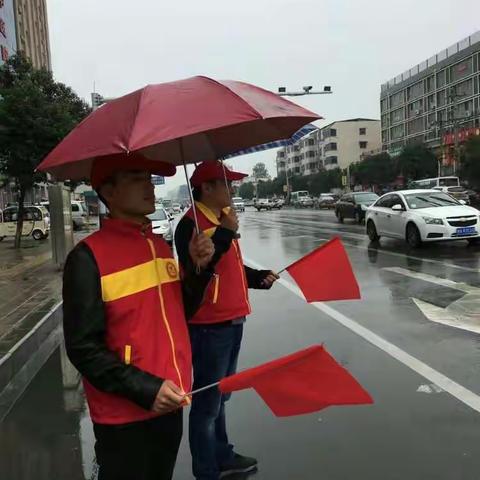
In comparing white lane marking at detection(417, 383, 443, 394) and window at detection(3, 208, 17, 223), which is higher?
window at detection(3, 208, 17, 223)

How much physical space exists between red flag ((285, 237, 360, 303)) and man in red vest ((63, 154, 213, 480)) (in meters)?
1.26

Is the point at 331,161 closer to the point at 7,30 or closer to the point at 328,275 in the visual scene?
the point at 7,30

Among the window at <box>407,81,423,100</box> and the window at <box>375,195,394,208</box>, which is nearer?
the window at <box>375,195,394,208</box>

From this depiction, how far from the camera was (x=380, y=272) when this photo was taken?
460 inches

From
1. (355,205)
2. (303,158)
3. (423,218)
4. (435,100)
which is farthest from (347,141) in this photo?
(423,218)

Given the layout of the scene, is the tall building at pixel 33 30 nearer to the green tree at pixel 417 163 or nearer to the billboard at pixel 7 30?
the billboard at pixel 7 30

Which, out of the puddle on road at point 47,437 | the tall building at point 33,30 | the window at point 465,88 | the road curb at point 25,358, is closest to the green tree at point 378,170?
the window at point 465,88

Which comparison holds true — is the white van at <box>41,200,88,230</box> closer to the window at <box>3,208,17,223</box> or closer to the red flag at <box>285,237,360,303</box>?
the window at <box>3,208,17,223</box>

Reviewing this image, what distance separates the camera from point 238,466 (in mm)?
3568

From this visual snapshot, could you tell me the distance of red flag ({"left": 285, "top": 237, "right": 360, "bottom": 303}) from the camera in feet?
11.3

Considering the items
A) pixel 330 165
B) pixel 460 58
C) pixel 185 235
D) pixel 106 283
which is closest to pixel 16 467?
pixel 185 235

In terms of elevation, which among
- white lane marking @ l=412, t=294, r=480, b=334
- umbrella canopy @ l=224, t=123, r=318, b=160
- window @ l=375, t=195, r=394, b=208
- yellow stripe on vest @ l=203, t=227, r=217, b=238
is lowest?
white lane marking @ l=412, t=294, r=480, b=334

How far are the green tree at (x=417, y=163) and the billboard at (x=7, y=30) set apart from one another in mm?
42009

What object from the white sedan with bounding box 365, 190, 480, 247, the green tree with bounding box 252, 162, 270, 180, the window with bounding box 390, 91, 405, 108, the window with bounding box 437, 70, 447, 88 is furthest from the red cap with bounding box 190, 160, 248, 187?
the green tree with bounding box 252, 162, 270, 180
